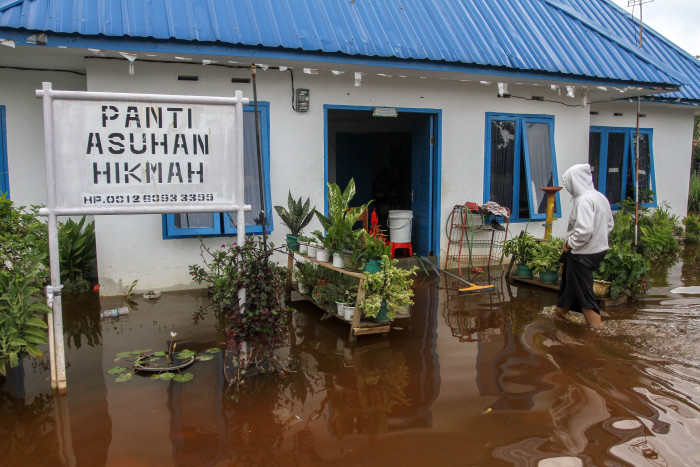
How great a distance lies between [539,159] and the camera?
953 centimetres

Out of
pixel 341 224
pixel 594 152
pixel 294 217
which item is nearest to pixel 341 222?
pixel 341 224

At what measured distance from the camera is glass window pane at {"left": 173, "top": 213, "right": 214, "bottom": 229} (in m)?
7.25

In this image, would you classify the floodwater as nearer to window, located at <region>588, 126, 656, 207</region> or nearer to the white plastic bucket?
the white plastic bucket

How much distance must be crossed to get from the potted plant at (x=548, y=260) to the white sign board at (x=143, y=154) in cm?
478

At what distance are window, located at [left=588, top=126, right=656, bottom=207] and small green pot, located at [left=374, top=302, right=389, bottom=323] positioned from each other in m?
7.15

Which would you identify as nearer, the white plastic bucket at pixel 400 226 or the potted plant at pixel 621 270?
the potted plant at pixel 621 270

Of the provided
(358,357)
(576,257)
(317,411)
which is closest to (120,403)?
(317,411)

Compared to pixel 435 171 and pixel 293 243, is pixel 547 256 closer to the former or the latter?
pixel 435 171

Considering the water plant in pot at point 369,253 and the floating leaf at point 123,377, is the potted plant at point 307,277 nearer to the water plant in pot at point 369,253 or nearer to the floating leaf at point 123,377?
the water plant in pot at point 369,253

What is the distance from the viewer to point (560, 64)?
867 centimetres

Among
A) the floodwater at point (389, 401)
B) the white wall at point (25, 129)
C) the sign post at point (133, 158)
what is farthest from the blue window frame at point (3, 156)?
the sign post at point (133, 158)

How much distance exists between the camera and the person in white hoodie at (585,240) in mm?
5723

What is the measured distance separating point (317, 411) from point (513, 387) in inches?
63.8

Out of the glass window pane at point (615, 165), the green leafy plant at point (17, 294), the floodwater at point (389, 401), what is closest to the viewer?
the floodwater at point (389, 401)
